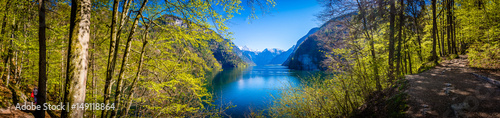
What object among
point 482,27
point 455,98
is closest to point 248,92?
point 482,27

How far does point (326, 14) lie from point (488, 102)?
603 centimetres

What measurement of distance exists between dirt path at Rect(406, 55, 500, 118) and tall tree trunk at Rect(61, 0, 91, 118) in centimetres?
612

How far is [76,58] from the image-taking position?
208 cm

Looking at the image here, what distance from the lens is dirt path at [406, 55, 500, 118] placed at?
354cm

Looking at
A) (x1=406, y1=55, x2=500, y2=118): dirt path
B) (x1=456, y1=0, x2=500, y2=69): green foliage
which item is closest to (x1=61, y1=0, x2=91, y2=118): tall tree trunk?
(x1=406, y1=55, x2=500, y2=118): dirt path

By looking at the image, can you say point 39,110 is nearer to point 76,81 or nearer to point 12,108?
point 12,108

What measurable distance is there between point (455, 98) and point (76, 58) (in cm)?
732

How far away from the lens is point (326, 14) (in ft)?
28.5

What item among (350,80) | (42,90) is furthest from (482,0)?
(42,90)

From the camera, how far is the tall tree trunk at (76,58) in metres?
2.06

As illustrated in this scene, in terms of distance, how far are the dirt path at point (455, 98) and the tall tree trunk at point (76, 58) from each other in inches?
241

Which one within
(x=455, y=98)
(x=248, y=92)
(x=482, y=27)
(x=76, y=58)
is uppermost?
(x=482, y=27)

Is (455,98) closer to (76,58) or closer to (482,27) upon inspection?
(76,58)

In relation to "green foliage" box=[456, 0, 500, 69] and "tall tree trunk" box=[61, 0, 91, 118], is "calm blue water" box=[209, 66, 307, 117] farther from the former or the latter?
"green foliage" box=[456, 0, 500, 69]
